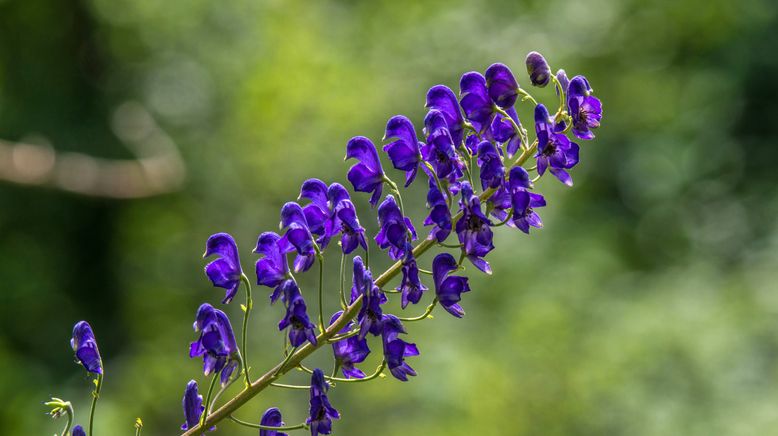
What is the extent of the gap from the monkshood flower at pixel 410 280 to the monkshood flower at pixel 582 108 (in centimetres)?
50

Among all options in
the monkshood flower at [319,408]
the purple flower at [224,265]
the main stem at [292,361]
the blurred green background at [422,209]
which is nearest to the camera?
the main stem at [292,361]

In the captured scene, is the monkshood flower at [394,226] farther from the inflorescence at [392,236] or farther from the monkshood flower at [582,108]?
the monkshood flower at [582,108]

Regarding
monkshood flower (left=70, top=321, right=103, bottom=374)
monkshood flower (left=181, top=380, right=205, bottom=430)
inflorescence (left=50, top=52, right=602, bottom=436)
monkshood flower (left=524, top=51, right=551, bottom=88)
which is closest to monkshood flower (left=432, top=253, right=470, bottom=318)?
inflorescence (left=50, top=52, right=602, bottom=436)

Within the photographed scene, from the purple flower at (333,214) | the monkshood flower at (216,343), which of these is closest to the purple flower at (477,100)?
the purple flower at (333,214)

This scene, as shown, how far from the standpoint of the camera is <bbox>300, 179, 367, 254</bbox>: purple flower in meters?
2.38

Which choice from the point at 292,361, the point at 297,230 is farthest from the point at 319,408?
the point at 297,230

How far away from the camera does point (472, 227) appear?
7.53 feet

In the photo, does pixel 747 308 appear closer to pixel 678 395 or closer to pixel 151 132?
pixel 678 395

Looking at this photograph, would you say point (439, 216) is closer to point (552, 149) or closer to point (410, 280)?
point (410, 280)

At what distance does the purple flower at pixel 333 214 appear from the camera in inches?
93.7

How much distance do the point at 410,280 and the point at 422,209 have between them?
6038mm

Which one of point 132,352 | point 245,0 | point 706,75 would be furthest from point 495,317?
point 706,75

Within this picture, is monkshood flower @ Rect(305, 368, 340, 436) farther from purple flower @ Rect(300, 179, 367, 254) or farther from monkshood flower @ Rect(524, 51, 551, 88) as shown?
monkshood flower @ Rect(524, 51, 551, 88)

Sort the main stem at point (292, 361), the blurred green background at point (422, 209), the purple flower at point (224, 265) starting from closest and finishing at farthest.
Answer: the main stem at point (292, 361), the purple flower at point (224, 265), the blurred green background at point (422, 209)
